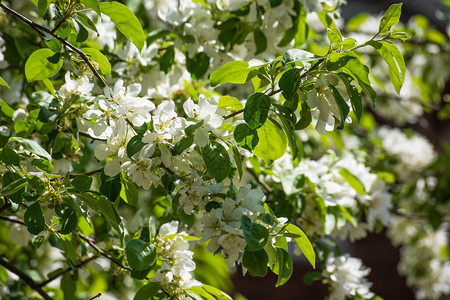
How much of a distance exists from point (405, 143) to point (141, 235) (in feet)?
7.51

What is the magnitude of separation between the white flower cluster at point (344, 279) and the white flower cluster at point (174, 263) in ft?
1.81

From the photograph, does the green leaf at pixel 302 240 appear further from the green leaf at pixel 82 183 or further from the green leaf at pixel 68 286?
the green leaf at pixel 68 286

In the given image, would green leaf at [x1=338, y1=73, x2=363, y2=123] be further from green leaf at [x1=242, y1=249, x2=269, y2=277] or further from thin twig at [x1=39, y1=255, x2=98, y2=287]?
thin twig at [x1=39, y1=255, x2=98, y2=287]

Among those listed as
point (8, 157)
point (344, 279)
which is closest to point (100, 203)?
point (8, 157)

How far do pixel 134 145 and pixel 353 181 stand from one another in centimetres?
81

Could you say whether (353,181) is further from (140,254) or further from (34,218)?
(34,218)

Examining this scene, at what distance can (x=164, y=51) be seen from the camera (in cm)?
159

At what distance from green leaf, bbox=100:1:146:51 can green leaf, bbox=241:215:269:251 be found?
421 millimetres

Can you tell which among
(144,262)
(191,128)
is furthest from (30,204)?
(191,128)

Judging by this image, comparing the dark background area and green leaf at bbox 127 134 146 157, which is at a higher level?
green leaf at bbox 127 134 146 157

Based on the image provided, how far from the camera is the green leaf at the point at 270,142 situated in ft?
3.19

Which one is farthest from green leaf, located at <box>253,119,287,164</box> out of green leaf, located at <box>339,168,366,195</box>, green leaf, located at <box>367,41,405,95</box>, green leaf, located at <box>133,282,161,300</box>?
green leaf, located at <box>339,168,366,195</box>

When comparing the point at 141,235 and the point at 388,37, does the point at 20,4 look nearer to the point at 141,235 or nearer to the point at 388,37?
the point at 141,235

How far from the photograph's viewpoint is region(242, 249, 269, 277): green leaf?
3.03ft
